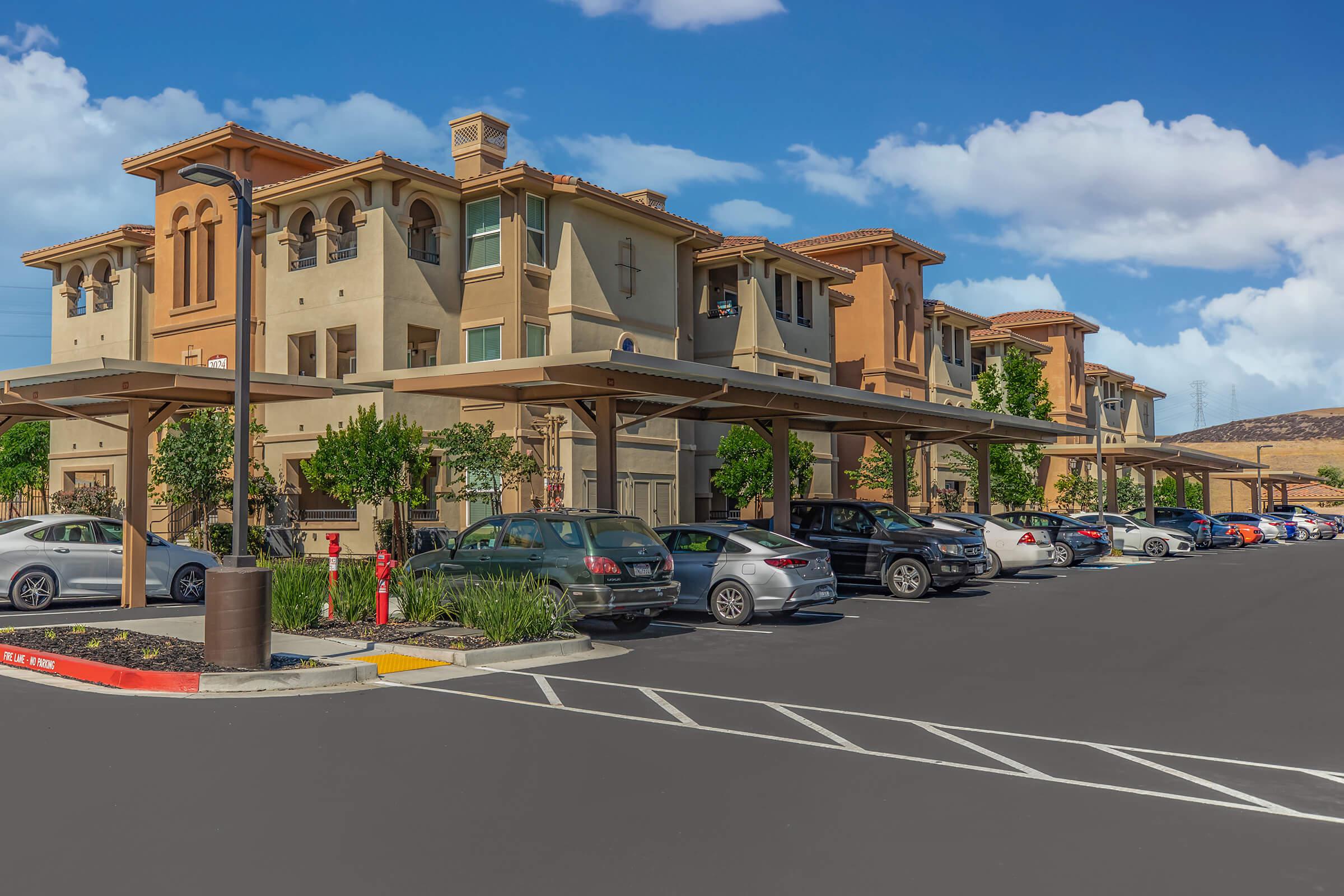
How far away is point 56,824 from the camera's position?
6.07 metres

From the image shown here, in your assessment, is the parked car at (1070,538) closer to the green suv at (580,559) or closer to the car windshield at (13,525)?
the green suv at (580,559)

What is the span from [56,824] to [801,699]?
20.3ft

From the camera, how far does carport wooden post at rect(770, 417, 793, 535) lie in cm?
2220

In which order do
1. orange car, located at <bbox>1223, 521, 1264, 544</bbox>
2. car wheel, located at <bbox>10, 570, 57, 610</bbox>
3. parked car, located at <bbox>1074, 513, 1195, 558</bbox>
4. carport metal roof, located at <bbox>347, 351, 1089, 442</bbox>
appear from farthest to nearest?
1. orange car, located at <bbox>1223, 521, 1264, 544</bbox>
2. parked car, located at <bbox>1074, 513, 1195, 558</bbox>
3. carport metal roof, located at <bbox>347, 351, 1089, 442</bbox>
4. car wheel, located at <bbox>10, 570, 57, 610</bbox>

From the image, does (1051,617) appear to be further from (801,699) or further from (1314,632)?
(801,699)

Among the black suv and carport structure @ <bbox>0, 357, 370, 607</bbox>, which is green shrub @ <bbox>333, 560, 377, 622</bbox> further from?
the black suv

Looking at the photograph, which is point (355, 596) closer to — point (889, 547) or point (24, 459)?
point (889, 547)

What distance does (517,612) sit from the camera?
1320 cm

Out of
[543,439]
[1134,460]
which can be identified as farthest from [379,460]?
[1134,460]

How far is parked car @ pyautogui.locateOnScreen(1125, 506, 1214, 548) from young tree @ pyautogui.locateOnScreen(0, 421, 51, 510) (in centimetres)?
4062

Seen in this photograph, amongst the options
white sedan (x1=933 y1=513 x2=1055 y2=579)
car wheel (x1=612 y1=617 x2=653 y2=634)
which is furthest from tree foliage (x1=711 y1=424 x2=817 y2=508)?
car wheel (x1=612 y1=617 x2=653 y2=634)

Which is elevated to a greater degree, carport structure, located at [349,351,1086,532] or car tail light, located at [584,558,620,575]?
carport structure, located at [349,351,1086,532]

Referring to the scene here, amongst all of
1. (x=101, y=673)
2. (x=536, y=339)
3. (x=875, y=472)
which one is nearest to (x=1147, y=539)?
(x=875, y=472)

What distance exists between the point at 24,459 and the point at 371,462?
23.4 metres
